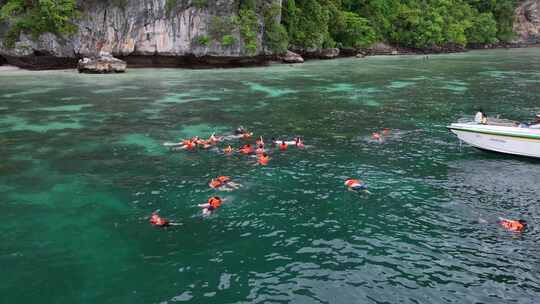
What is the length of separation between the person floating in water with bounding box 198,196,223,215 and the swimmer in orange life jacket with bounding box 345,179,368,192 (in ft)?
15.2

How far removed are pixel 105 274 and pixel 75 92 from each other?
30.8m

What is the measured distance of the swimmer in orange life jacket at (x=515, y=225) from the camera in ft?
45.4

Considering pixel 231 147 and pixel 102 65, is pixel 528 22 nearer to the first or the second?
pixel 102 65

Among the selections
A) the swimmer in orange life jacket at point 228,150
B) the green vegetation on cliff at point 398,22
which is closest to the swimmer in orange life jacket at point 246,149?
the swimmer in orange life jacket at point 228,150

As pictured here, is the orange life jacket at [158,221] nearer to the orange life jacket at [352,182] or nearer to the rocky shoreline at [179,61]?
the orange life jacket at [352,182]

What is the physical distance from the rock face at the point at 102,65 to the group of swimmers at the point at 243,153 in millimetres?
31017

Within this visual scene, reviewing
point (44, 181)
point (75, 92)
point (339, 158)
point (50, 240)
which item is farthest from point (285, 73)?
point (50, 240)

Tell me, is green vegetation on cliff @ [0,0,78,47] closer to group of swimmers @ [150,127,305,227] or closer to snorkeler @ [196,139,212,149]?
group of swimmers @ [150,127,305,227]

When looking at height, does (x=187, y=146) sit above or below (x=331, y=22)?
below

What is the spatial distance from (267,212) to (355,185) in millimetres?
3548

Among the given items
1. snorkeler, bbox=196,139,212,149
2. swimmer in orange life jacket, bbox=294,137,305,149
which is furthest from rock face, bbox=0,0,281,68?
swimmer in orange life jacket, bbox=294,137,305,149

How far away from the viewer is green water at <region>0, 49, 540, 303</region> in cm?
1125

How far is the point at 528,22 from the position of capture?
372 feet

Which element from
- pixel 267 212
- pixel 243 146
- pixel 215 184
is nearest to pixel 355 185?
pixel 267 212
